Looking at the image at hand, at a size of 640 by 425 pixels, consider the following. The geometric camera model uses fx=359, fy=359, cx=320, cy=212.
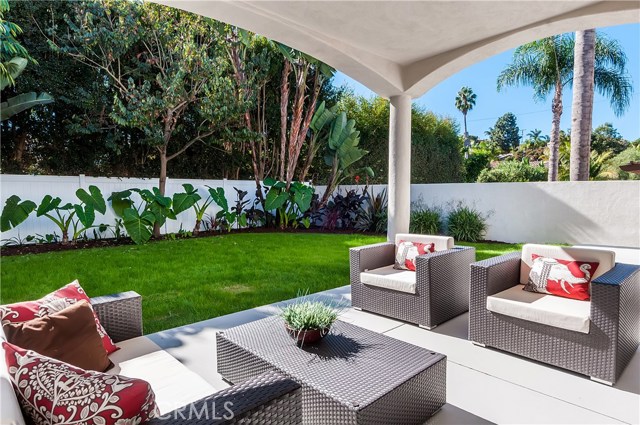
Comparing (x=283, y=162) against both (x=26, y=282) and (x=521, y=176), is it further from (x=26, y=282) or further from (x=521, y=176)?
(x=521, y=176)

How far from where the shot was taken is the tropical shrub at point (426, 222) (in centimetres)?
862

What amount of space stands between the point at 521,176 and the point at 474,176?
1915 millimetres

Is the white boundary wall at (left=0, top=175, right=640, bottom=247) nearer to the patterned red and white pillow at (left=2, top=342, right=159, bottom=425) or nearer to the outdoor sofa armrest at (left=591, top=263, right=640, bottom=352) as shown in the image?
the outdoor sofa armrest at (left=591, top=263, right=640, bottom=352)

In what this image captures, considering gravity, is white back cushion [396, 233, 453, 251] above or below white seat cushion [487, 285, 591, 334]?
above

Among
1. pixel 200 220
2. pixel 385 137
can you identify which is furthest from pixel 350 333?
pixel 385 137

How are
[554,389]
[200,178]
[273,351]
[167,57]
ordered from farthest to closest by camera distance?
[200,178] → [167,57] → [554,389] → [273,351]

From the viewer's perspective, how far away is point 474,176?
16.1 m

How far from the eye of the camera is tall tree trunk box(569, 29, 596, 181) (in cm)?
781

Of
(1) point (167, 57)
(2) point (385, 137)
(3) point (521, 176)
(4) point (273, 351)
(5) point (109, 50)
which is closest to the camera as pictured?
(4) point (273, 351)

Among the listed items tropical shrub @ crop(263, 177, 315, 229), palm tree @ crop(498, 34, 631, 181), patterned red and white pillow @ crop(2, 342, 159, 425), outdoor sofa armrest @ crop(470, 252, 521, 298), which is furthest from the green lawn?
palm tree @ crop(498, 34, 631, 181)

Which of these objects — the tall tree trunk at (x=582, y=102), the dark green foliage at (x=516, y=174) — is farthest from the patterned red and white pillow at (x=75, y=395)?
the dark green foliage at (x=516, y=174)

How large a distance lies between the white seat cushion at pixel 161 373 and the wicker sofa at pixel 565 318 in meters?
2.22

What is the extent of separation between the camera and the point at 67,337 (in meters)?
1.72

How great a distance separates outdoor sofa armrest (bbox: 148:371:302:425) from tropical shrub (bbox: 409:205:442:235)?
7648 millimetres
